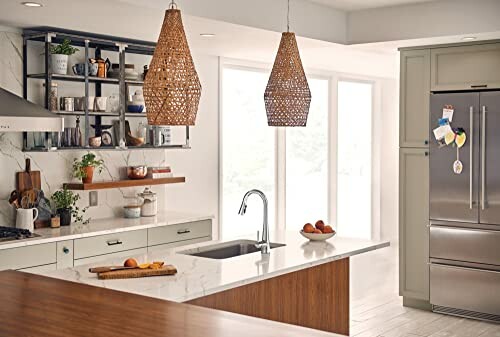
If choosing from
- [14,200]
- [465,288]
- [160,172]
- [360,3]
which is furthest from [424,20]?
[14,200]

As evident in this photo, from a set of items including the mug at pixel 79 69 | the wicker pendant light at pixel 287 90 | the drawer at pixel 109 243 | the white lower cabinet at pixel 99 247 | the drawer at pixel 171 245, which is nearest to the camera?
the wicker pendant light at pixel 287 90

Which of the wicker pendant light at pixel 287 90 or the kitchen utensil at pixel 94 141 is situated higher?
the wicker pendant light at pixel 287 90

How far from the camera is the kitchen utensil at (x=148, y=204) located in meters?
6.15

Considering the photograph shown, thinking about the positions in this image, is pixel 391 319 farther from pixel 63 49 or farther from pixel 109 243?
pixel 63 49

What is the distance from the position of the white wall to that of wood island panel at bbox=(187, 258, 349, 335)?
2256 millimetres

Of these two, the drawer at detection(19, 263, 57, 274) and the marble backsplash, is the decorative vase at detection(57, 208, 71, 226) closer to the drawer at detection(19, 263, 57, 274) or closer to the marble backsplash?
the marble backsplash

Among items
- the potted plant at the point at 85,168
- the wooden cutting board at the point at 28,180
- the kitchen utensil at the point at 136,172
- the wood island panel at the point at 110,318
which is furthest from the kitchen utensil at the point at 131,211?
the wood island panel at the point at 110,318

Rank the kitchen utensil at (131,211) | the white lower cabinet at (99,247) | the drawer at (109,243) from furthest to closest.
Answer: the kitchen utensil at (131,211)
the drawer at (109,243)
the white lower cabinet at (99,247)

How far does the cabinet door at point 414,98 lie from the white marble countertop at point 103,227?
1.90 meters

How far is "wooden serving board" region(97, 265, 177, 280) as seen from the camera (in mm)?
3453

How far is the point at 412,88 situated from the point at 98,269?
12.3 ft

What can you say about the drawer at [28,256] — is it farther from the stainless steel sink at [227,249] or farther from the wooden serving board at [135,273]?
the wooden serving board at [135,273]

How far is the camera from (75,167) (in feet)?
19.0

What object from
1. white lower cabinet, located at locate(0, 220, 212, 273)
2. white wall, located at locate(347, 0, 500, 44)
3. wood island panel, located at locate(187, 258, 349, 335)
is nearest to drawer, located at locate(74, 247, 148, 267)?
white lower cabinet, located at locate(0, 220, 212, 273)
